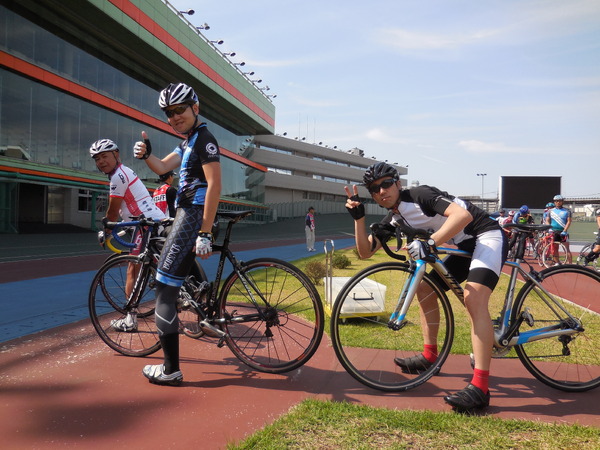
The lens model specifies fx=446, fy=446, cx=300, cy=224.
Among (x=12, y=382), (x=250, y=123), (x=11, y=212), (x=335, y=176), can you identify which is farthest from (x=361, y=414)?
(x=335, y=176)

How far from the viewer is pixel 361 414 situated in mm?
2873

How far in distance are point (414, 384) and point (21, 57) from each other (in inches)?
941

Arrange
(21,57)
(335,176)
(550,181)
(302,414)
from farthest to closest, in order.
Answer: (335,176), (550,181), (21,57), (302,414)

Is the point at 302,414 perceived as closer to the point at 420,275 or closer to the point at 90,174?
the point at 420,275

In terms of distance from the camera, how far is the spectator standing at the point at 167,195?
6016 millimetres

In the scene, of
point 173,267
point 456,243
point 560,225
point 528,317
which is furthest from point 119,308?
point 560,225

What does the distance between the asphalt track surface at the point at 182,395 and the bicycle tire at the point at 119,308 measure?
13 centimetres

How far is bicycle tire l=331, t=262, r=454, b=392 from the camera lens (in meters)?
3.32

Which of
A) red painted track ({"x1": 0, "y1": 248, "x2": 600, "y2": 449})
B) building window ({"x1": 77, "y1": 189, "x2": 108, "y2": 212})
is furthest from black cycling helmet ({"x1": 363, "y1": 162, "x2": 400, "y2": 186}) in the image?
building window ({"x1": 77, "y1": 189, "x2": 108, "y2": 212})

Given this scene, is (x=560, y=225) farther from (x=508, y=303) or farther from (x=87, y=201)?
(x=87, y=201)

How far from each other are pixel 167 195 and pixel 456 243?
400 cm

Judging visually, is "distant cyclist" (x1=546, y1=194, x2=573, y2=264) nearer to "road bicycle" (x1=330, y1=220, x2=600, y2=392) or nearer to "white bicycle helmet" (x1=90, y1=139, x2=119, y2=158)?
"road bicycle" (x1=330, y1=220, x2=600, y2=392)

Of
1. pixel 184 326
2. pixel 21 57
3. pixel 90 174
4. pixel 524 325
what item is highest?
pixel 21 57

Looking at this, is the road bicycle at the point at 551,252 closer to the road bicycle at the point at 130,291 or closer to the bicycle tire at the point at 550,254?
the bicycle tire at the point at 550,254
